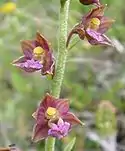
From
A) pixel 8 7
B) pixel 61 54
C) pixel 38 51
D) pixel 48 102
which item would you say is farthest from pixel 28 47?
pixel 8 7

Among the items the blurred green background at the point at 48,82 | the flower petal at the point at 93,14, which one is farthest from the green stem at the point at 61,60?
the blurred green background at the point at 48,82

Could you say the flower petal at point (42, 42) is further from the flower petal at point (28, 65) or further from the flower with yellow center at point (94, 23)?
the flower with yellow center at point (94, 23)

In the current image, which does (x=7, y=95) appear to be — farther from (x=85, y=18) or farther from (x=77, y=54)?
(x=85, y=18)

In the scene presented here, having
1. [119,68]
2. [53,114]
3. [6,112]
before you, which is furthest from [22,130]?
[53,114]

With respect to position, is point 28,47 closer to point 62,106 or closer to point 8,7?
point 62,106

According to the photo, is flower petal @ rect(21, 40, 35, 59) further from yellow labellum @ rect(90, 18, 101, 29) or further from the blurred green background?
the blurred green background

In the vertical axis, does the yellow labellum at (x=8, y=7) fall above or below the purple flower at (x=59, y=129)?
above

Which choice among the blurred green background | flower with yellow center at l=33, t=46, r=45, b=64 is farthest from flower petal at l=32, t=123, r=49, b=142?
the blurred green background
